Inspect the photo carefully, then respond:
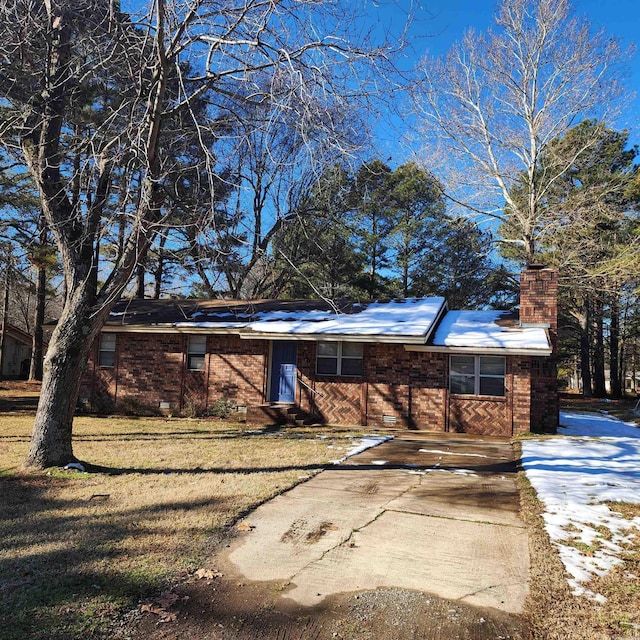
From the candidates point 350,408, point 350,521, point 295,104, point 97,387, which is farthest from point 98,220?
point 97,387

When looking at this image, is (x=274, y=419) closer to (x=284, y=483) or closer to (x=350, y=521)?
(x=284, y=483)

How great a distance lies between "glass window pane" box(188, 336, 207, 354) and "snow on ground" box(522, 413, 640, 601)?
9299mm

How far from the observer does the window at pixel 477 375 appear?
12820 mm

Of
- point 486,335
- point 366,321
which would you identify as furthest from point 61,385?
point 486,335

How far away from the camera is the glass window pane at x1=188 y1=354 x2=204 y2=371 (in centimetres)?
1518

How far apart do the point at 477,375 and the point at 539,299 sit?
324cm

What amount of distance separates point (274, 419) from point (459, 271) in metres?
16.5

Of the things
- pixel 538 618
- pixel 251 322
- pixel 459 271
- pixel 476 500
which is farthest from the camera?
pixel 459 271

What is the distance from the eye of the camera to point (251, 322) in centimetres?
1488

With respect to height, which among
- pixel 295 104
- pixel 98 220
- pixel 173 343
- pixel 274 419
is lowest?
pixel 274 419

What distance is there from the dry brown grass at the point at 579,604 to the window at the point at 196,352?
12.1m

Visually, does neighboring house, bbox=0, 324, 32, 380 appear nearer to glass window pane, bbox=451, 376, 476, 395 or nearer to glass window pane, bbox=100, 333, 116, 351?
glass window pane, bbox=100, 333, 116, 351

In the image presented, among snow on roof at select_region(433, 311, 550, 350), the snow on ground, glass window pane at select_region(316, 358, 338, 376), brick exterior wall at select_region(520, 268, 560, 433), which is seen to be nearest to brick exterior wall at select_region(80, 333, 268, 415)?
glass window pane at select_region(316, 358, 338, 376)

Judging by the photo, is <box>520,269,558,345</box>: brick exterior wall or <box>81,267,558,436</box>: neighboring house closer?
<box>81,267,558,436</box>: neighboring house
